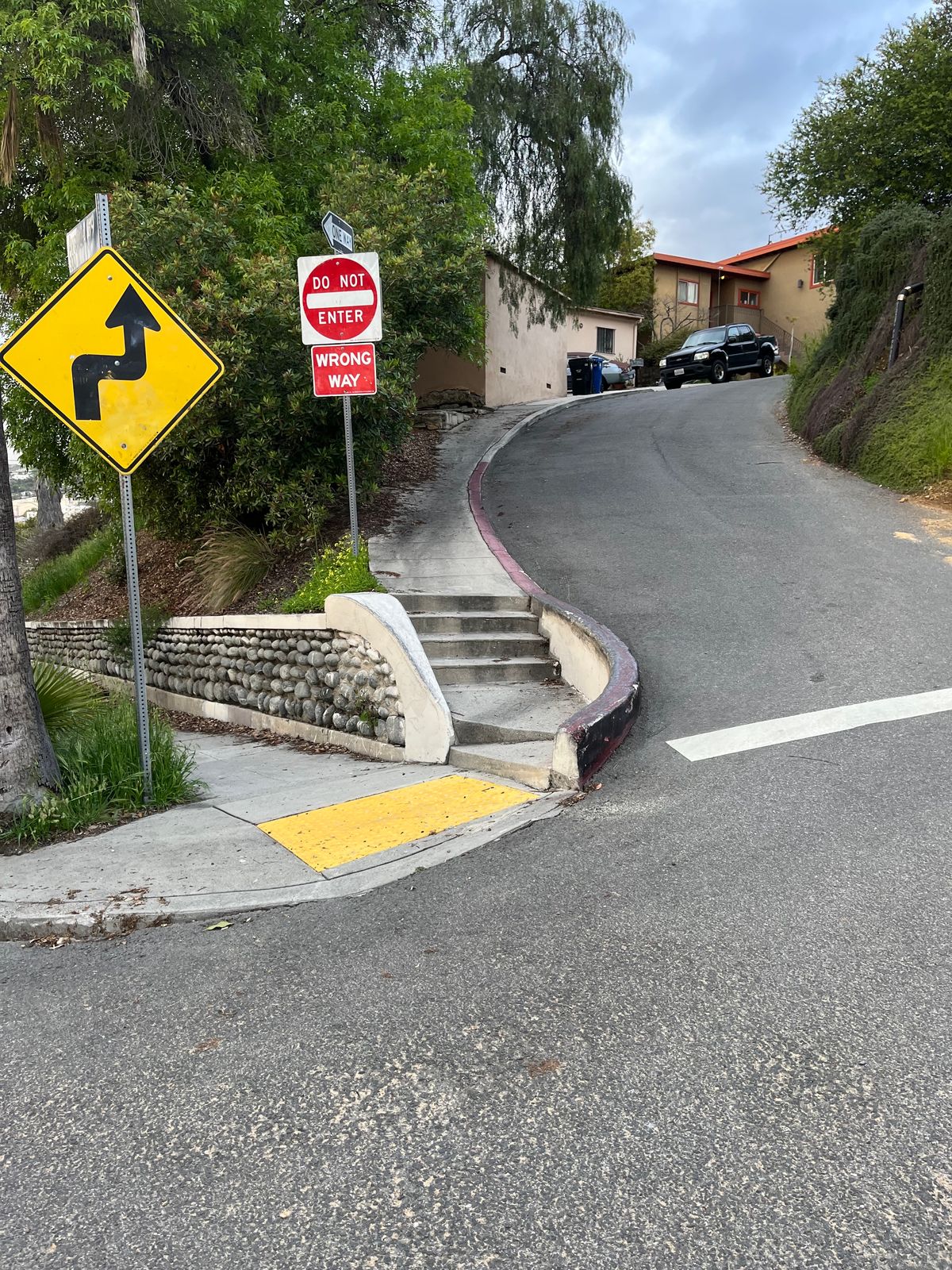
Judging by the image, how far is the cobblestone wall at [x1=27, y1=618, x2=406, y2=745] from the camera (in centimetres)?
736

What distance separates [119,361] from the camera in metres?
5.65

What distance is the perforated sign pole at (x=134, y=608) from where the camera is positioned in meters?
5.70

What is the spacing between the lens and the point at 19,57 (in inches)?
438

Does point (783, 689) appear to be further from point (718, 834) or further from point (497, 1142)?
point (497, 1142)

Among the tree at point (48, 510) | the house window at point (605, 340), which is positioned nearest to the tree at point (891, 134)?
the house window at point (605, 340)

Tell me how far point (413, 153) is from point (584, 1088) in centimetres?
1631

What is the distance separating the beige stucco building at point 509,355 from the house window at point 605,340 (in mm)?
4820

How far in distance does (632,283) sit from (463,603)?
129 feet

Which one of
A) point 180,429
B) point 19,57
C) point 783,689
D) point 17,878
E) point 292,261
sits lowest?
point 17,878

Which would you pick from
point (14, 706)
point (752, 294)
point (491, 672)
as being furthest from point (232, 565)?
point (752, 294)

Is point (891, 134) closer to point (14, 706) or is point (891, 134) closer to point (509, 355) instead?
point (509, 355)

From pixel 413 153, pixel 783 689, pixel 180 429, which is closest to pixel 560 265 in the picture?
pixel 413 153

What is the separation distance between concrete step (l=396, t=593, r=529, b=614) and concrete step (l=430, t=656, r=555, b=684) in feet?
2.86

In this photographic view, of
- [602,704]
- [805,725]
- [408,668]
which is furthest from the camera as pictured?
[408,668]
